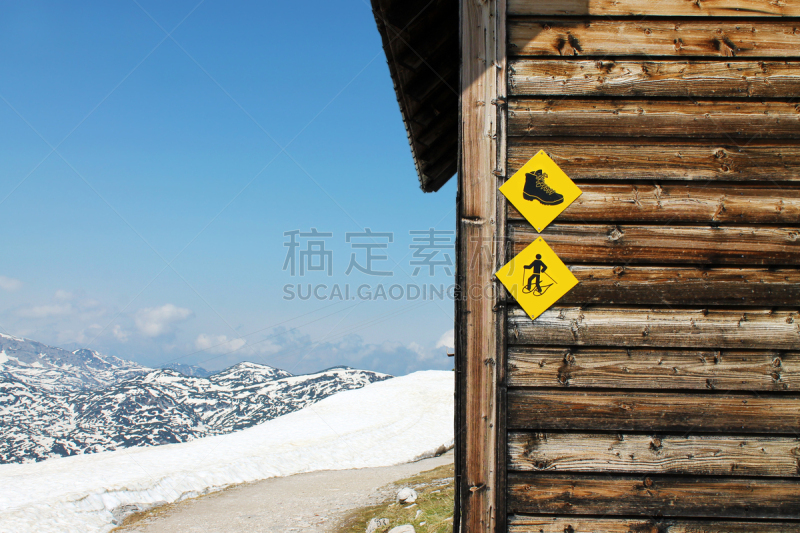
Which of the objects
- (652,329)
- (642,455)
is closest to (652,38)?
(652,329)

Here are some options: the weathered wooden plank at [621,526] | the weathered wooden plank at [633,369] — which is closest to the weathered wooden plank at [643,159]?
the weathered wooden plank at [633,369]

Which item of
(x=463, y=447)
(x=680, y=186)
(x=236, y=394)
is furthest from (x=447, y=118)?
(x=236, y=394)

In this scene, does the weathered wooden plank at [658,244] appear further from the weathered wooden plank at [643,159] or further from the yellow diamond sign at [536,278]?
the weathered wooden plank at [643,159]

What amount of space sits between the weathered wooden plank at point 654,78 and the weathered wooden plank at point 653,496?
237 cm

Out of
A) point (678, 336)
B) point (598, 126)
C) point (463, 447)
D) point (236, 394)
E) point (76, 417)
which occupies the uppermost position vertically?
point (598, 126)

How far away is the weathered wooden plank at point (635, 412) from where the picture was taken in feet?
8.62

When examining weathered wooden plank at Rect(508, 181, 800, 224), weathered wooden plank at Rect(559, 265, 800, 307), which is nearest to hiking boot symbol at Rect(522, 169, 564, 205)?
weathered wooden plank at Rect(508, 181, 800, 224)

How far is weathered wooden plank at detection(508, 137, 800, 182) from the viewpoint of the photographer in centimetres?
276

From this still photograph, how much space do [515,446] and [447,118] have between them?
3.18m

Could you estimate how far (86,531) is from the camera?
709 cm

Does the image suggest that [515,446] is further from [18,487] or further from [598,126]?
[18,487]

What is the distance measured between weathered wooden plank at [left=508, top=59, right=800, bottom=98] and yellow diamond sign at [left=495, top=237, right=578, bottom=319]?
1046mm

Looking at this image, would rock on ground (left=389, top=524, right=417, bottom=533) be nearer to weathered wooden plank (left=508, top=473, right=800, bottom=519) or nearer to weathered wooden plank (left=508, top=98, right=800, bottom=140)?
weathered wooden plank (left=508, top=473, right=800, bottom=519)

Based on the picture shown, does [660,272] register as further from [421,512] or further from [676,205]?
[421,512]
